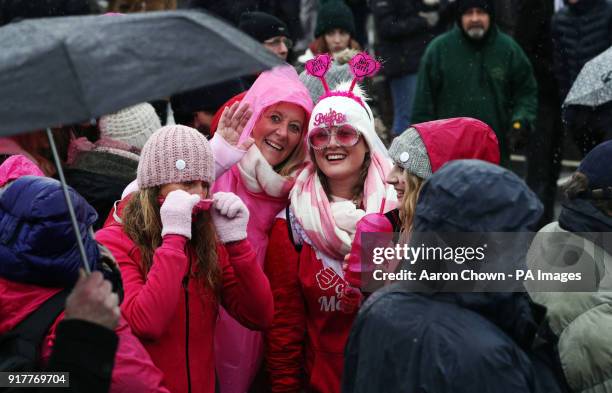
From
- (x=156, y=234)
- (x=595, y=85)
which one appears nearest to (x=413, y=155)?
(x=156, y=234)

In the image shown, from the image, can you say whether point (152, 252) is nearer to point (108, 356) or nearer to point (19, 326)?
point (19, 326)

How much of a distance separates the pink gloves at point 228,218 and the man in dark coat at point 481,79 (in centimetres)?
446

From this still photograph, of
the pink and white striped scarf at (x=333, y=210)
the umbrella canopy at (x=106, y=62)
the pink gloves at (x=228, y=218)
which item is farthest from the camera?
the pink and white striped scarf at (x=333, y=210)

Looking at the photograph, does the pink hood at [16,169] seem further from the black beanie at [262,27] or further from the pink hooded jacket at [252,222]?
the black beanie at [262,27]

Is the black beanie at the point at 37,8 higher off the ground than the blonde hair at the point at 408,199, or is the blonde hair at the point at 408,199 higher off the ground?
the black beanie at the point at 37,8

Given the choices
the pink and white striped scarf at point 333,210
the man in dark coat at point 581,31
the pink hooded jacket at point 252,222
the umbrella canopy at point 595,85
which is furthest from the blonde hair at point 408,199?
the man in dark coat at point 581,31

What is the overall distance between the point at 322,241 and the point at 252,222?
1.60ft

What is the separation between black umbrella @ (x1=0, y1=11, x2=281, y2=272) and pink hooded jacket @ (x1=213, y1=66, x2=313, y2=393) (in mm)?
1791

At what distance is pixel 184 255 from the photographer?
3.88 meters

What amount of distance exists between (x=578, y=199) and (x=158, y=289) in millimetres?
1692

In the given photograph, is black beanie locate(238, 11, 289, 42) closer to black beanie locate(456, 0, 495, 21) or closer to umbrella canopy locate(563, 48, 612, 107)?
black beanie locate(456, 0, 495, 21)

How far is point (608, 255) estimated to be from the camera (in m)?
3.79

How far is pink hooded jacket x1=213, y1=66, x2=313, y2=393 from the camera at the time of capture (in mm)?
4777

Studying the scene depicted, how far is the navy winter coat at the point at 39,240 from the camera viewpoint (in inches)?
131
